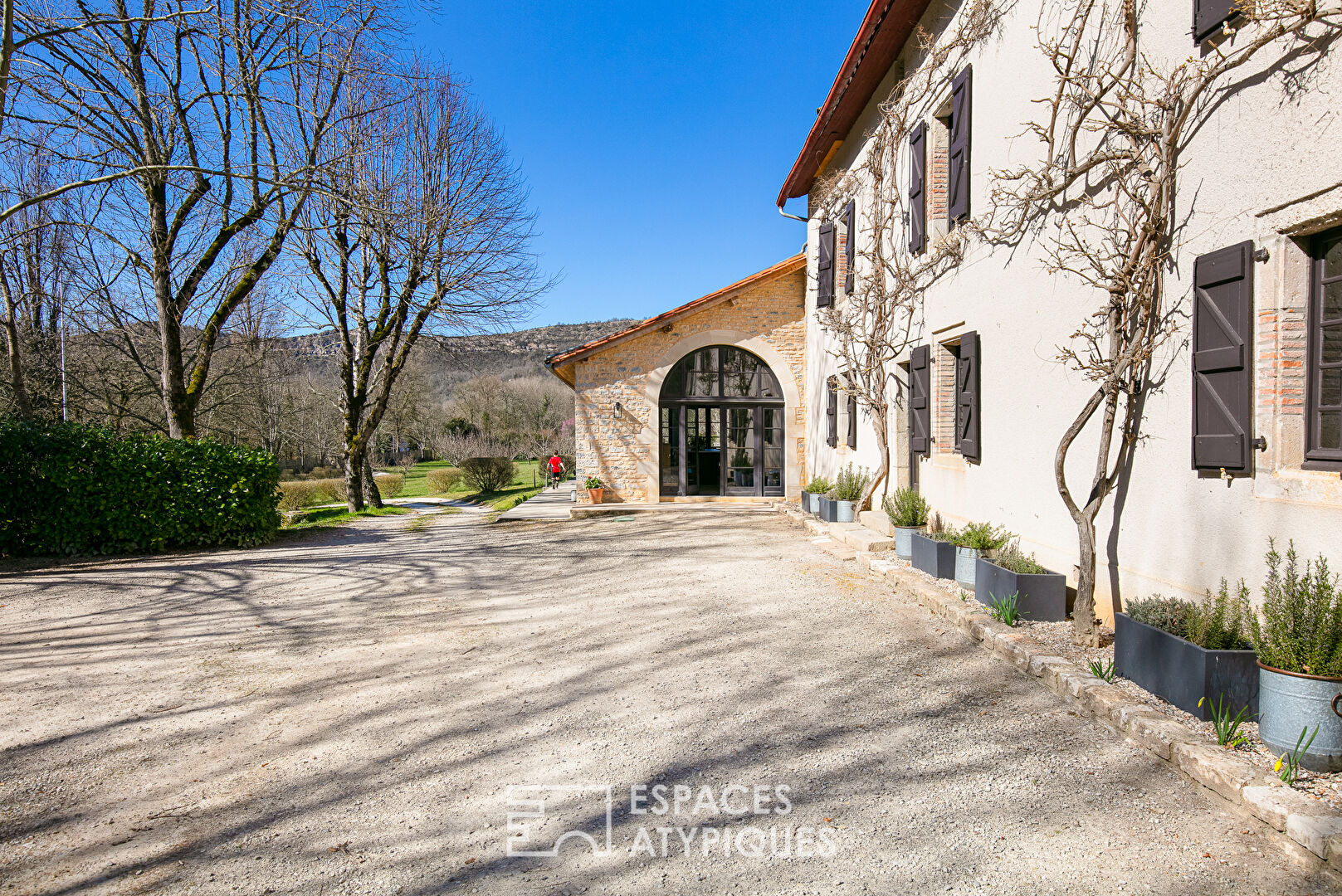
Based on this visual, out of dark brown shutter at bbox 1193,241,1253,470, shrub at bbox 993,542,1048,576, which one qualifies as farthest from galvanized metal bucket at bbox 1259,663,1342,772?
shrub at bbox 993,542,1048,576

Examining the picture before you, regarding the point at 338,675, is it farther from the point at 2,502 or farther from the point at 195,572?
the point at 2,502

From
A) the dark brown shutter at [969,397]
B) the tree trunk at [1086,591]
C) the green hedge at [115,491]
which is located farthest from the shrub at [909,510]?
the green hedge at [115,491]

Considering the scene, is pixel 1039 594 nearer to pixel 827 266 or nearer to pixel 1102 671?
pixel 1102 671

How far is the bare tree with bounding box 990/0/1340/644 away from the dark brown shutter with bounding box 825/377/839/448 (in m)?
6.82

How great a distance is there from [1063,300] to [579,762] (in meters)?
4.65

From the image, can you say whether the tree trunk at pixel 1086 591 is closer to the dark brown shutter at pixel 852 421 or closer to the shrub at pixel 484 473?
the dark brown shutter at pixel 852 421

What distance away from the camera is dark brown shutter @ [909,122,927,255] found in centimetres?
793

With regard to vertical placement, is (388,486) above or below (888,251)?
below

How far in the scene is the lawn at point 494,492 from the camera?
18.9 meters

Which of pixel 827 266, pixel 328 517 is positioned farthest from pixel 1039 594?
pixel 328 517

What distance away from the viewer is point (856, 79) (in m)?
9.24

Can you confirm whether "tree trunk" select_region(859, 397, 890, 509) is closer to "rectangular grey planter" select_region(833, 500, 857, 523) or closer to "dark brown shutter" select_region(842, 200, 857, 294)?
"rectangular grey planter" select_region(833, 500, 857, 523)

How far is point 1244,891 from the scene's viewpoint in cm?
219

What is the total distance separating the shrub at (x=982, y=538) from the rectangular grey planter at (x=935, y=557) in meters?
0.15
